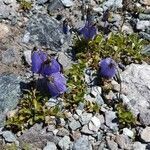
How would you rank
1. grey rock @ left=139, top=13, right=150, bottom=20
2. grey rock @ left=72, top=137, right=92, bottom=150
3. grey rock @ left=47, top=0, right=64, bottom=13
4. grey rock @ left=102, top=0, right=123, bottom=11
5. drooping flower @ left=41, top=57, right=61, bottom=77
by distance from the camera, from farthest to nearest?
grey rock @ left=102, top=0, right=123, bottom=11
grey rock @ left=47, top=0, right=64, bottom=13
grey rock @ left=139, top=13, right=150, bottom=20
drooping flower @ left=41, top=57, right=61, bottom=77
grey rock @ left=72, top=137, right=92, bottom=150

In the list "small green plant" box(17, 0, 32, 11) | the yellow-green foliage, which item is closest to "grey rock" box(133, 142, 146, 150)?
the yellow-green foliage

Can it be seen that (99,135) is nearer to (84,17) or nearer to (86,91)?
(86,91)

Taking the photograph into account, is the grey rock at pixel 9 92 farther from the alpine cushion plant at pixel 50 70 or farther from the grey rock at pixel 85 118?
the grey rock at pixel 85 118

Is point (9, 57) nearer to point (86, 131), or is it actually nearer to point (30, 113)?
point (30, 113)

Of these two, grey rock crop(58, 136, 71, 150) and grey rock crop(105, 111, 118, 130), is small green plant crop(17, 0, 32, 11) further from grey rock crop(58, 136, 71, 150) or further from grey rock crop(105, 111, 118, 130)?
grey rock crop(58, 136, 71, 150)

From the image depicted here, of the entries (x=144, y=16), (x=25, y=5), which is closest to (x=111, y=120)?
(x=144, y=16)

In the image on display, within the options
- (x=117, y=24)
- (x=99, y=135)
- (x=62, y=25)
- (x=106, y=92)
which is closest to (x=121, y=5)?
(x=117, y=24)

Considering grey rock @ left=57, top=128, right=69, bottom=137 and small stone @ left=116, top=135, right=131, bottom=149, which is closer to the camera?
small stone @ left=116, top=135, right=131, bottom=149
